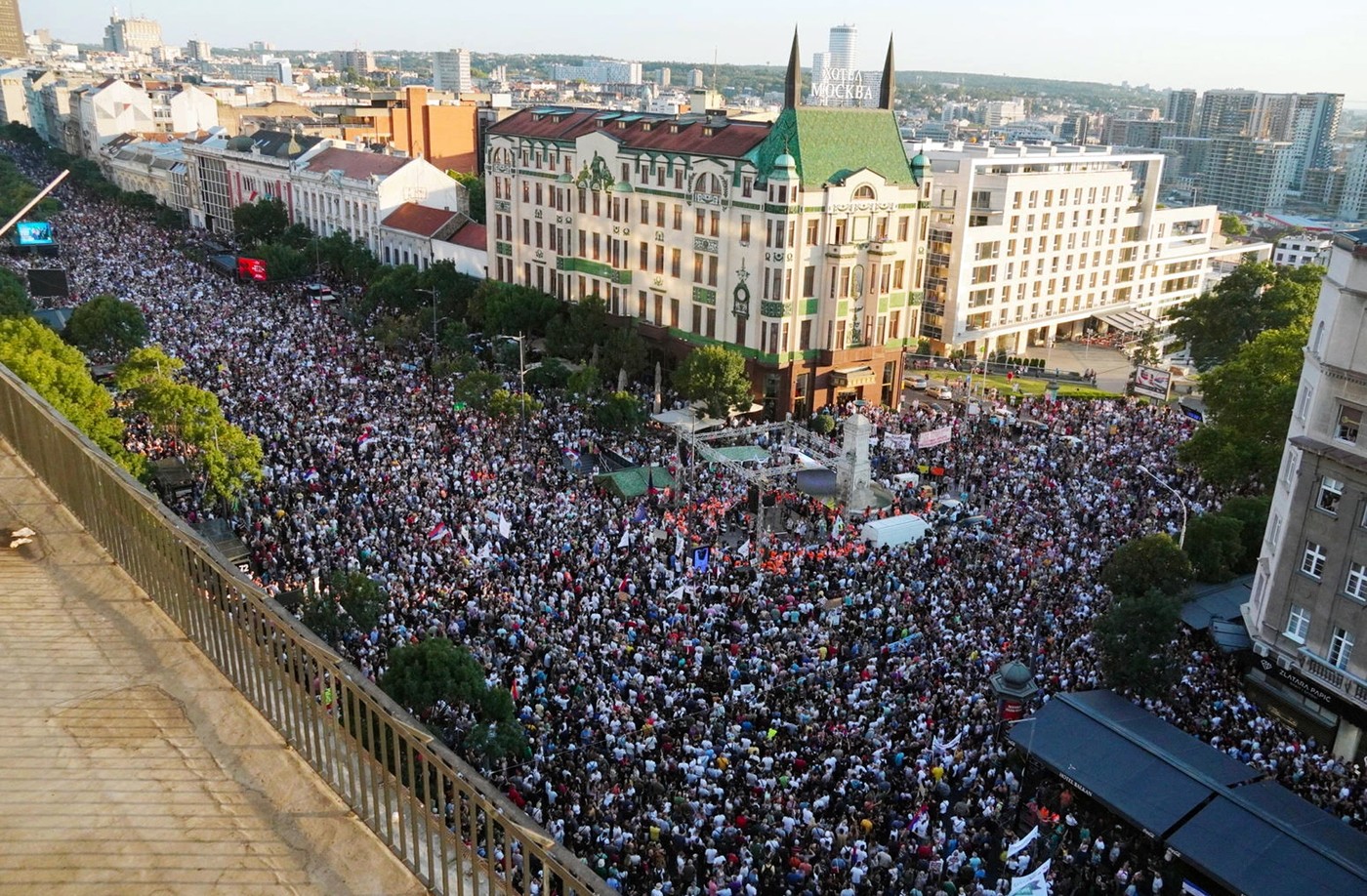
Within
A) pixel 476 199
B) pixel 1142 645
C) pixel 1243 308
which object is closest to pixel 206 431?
pixel 1142 645

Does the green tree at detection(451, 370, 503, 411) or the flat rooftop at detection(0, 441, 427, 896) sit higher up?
the flat rooftop at detection(0, 441, 427, 896)

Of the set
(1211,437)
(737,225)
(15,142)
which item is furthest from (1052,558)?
(15,142)

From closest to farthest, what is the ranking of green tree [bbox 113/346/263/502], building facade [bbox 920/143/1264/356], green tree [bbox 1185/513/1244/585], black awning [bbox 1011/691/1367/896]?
black awning [bbox 1011/691/1367/896] < green tree [bbox 1185/513/1244/585] < green tree [bbox 113/346/263/502] < building facade [bbox 920/143/1264/356]

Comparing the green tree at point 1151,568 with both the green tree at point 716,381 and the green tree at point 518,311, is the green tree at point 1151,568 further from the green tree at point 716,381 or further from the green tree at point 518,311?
the green tree at point 518,311

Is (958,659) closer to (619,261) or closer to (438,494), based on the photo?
(438,494)

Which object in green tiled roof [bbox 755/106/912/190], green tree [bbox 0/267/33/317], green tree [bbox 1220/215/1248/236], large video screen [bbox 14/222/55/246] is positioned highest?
green tiled roof [bbox 755/106/912/190]

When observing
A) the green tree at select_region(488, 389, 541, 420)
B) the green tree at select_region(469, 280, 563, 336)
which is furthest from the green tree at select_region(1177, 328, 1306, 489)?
the green tree at select_region(469, 280, 563, 336)

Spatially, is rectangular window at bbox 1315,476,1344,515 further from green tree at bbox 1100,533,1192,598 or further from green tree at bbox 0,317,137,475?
green tree at bbox 0,317,137,475

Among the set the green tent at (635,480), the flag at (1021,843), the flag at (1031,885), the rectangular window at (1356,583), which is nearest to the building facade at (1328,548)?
the rectangular window at (1356,583)
